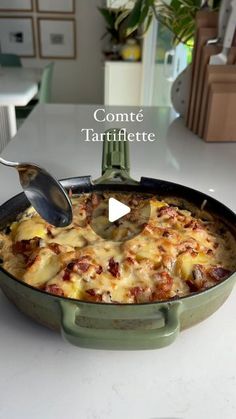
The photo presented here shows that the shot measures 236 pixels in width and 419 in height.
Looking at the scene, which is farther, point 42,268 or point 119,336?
point 42,268

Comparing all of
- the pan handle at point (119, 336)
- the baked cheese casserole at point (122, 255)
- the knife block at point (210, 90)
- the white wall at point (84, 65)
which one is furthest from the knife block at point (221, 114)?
the white wall at point (84, 65)

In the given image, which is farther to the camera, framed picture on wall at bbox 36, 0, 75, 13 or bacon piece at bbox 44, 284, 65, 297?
framed picture on wall at bbox 36, 0, 75, 13

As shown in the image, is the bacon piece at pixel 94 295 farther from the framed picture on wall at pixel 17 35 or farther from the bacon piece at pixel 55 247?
the framed picture on wall at pixel 17 35

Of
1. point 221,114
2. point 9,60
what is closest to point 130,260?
point 221,114

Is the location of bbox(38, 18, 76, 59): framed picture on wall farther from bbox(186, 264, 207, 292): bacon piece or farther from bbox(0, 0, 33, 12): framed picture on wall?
bbox(186, 264, 207, 292): bacon piece

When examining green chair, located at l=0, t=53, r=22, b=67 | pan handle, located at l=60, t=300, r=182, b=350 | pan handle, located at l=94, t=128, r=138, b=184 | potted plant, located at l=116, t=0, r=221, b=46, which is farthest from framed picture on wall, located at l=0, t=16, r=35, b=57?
pan handle, located at l=60, t=300, r=182, b=350

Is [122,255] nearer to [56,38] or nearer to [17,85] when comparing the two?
[17,85]
